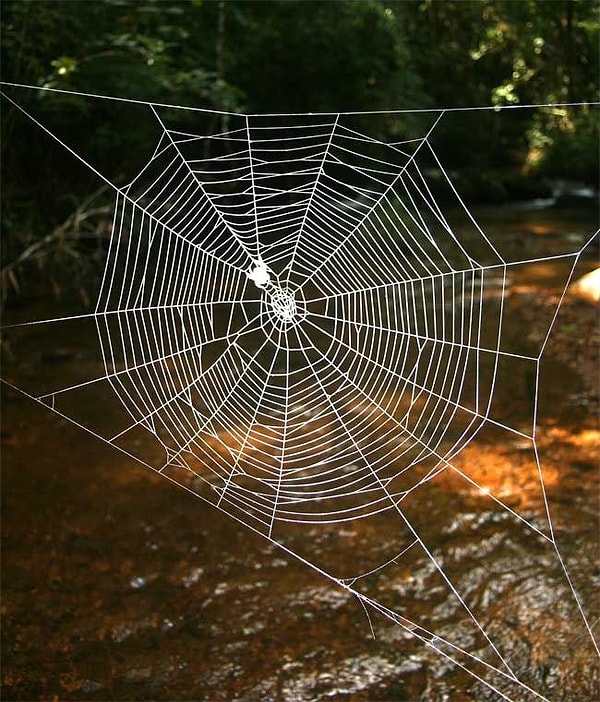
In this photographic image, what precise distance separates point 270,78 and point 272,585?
325 inches

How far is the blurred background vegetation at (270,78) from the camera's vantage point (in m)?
6.50

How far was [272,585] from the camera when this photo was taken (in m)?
3.58

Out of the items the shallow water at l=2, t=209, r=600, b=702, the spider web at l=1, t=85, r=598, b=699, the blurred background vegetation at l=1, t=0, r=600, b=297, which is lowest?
the shallow water at l=2, t=209, r=600, b=702

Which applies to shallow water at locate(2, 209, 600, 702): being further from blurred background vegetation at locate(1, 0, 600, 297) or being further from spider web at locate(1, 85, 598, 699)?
blurred background vegetation at locate(1, 0, 600, 297)

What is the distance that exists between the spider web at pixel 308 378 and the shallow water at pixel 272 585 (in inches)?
2.7

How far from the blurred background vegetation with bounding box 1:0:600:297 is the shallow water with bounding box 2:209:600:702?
9.02ft

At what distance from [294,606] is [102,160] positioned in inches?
255

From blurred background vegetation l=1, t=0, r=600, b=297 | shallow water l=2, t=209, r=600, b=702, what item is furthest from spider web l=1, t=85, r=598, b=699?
blurred background vegetation l=1, t=0, r=600, b=297

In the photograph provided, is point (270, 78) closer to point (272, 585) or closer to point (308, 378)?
point (308, 378)

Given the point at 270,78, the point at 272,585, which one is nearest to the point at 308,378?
the point at 272,585

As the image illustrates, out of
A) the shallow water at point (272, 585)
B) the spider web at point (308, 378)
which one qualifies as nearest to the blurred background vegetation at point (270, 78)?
the spider web at point (308, 378)

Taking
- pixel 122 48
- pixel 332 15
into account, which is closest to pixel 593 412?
pixel 122 48

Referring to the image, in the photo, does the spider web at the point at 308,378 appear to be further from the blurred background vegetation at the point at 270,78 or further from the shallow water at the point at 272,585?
the blurred background vegetation at the point at 270,78

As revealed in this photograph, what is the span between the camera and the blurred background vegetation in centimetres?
650
